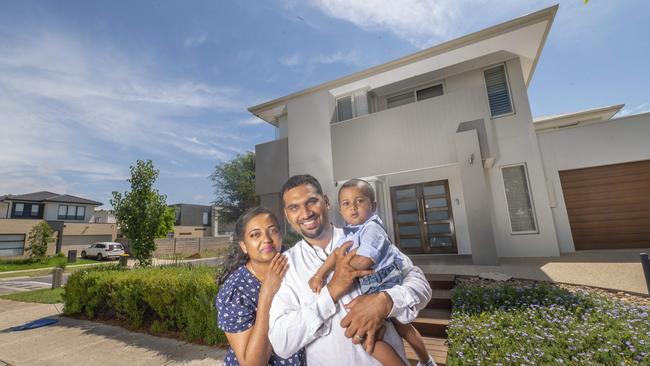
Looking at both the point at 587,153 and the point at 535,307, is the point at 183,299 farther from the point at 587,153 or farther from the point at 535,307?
the point at 587,153

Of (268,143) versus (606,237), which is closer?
(606,237)

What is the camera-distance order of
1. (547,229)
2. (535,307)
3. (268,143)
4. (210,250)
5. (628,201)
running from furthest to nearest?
(210,250)
(268,143)
(628,201)
(547,229)
(535,307)

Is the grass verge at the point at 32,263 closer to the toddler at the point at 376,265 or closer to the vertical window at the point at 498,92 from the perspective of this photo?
the toddler at the point at 376,265

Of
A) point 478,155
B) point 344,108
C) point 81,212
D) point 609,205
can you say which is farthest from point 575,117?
point 81,212

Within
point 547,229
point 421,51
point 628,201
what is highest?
point 421,51

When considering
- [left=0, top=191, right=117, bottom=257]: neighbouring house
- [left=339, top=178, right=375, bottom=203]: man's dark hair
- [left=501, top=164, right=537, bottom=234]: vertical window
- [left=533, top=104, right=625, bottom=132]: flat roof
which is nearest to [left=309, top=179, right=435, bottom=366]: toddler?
[left=339, top=178, right=375, bottom=203]: man's dark hair

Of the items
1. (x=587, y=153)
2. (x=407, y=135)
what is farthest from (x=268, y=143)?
(x=587, y=153)

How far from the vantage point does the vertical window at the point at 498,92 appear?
325 inches

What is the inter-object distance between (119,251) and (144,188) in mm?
24171

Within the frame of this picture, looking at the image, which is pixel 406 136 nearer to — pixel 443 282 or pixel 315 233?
pixel 443 282

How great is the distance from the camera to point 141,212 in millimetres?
8102

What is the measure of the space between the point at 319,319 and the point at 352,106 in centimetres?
936

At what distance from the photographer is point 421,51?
8.20 m

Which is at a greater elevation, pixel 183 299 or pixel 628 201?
pixel 628 201
